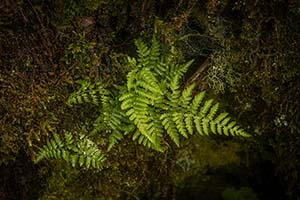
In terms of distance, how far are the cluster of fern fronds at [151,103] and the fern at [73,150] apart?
0.05 meters

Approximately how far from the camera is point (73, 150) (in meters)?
3.36

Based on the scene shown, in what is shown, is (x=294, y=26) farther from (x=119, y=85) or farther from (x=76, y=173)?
(x=76, y=173)

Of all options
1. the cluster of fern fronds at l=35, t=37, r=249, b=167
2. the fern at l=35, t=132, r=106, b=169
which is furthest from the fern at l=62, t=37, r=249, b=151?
the fern at l=35, t=132, r=106, b=169

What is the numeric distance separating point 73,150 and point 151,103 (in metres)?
0.83

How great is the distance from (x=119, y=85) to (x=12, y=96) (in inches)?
35.7

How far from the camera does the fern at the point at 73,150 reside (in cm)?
327

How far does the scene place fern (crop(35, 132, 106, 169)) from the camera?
327 cm

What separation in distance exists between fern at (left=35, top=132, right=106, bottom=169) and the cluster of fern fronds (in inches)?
1.9

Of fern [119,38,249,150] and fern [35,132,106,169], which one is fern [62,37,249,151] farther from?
fern [35,132,106,169]

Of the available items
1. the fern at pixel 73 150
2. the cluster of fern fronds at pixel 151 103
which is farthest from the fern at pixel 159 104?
the fern at pixel 73 150

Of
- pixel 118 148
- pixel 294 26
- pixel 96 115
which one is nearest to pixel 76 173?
pixel 118 148

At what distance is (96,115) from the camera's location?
3438 millimetres

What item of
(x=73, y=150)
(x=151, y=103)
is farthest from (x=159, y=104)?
(x=73, y=150)

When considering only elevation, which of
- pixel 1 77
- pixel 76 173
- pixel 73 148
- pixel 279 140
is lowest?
pixel 76 173
